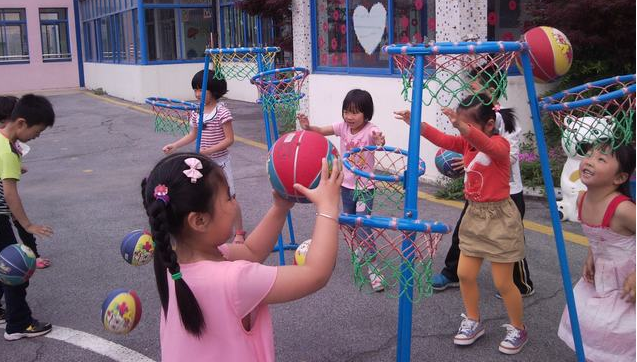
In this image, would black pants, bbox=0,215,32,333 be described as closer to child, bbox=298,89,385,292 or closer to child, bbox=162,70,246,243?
child, bbox=162,70,246,243

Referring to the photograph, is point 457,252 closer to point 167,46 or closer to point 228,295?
point 228,295

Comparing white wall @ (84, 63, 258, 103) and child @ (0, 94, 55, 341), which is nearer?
child @ (0, 94, 55, 341)

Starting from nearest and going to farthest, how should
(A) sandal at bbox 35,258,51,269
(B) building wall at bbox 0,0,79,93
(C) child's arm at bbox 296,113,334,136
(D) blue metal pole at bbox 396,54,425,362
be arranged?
1. (D) blue metal pole at bbox 396,54,425,362
2. (C) child's arm at bbox 296,113,334,136
3. (A) sandal at bbox 35,258,51,269
4. (B) building wall at bbox 0,0,79,93

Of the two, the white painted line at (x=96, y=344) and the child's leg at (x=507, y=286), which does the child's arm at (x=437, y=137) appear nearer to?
the child's leg at (x=507, y=286)

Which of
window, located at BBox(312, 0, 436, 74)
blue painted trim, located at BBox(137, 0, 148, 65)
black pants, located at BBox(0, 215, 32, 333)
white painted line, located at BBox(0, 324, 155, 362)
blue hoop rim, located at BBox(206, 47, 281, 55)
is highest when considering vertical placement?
blue painted trim, located at BBox(137, 0, 148, 65)

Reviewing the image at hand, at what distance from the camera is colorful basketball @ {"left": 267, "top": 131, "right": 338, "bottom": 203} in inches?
95.7

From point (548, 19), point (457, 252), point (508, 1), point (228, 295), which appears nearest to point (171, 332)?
point (228, 295)

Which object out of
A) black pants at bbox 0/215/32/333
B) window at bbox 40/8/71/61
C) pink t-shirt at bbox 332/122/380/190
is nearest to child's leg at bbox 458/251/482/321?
pink t-shirt at bbox 332/122/380/190

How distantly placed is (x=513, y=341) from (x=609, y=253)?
895 millimetres

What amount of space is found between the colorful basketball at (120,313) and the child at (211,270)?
1141 mm

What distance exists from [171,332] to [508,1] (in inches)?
309

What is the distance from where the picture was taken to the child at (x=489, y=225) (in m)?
3.68

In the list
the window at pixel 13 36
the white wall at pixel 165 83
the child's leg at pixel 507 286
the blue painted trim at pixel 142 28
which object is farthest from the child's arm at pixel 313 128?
the window at pixel 13 36

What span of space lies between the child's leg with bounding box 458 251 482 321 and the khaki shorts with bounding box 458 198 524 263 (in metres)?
0.05
